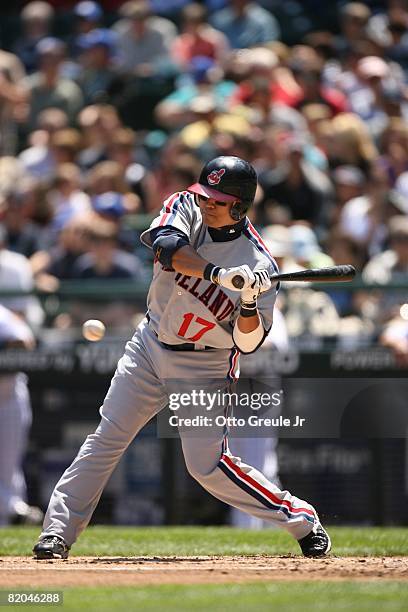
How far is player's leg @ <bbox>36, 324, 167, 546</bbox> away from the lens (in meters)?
6.32

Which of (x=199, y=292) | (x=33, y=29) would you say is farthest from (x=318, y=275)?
(x=33, y=29)

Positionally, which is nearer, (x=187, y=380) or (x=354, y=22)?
(x=187, y=380)

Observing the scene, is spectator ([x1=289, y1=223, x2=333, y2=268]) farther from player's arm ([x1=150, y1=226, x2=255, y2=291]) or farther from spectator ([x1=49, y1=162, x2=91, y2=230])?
player's arm ([x1=150, y1=226, x2=255, y2=291])

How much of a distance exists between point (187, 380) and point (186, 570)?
0.92 m

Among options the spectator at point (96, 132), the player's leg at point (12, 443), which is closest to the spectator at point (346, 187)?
the spectator at point (96, 132)

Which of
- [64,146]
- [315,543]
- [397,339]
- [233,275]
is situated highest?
[233,275]

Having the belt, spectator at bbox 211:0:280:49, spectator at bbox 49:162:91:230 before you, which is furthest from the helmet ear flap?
spectator at bbox 211:0:280:49

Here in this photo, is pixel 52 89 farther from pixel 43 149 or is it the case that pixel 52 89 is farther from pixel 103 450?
pixel 103 450

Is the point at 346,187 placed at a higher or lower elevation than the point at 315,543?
higher

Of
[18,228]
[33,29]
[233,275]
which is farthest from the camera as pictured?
[33,29]

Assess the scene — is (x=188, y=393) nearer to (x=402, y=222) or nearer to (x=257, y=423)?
(x=257, y=423)

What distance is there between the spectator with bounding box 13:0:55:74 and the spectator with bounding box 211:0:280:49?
2362 millimetres

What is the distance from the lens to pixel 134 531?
8.67m

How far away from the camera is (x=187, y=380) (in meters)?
6.32
